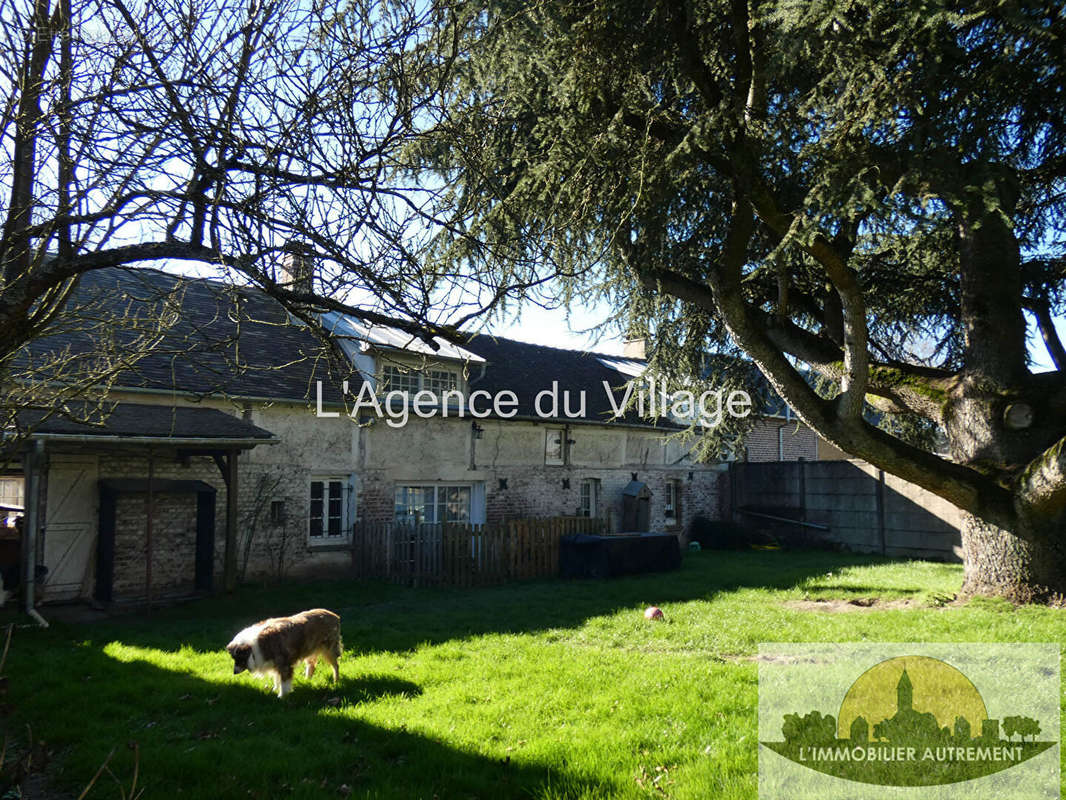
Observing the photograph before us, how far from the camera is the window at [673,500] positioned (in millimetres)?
22500

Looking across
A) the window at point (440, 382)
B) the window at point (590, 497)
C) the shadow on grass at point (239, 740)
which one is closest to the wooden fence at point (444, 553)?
the window at point (440, 382)

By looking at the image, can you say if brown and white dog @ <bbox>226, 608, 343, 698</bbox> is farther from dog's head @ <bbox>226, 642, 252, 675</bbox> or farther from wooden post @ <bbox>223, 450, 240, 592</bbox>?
wooden post @ <bbox>223, 450, 240, 592</bbox>

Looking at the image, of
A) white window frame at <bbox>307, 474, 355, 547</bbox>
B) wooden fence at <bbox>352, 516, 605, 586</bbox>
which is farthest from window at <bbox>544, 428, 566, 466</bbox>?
white window frame at <bbox>307, 474, 355, 547</bbox>

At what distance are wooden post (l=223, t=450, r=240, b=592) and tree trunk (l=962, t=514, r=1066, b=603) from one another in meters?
11.7

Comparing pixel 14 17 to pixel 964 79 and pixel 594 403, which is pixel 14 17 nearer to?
pixel 964 79

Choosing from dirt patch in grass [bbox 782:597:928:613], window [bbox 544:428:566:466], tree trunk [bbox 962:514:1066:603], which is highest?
window [bbox 544:428:566:466]

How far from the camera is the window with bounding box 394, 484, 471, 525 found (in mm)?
16422

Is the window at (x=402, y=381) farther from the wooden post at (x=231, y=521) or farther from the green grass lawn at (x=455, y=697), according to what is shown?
the green grass lawn at (x=455, y=697)

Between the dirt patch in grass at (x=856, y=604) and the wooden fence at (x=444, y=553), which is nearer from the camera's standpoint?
the dirt patch in grass at (x=856, y=604)

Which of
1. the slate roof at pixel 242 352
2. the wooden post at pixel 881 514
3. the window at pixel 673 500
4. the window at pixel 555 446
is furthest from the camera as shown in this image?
the window at pixel 673 500

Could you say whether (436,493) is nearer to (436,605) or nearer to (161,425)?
(436,605)

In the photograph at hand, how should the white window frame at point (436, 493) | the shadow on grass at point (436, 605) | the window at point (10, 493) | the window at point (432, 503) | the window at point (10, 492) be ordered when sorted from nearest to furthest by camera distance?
the shadow on grass at point (436, 605) < the window at point (10, 493) < the window at point (10, 492) < the white window frame at point (436, 493) < the window at point (432, 503)

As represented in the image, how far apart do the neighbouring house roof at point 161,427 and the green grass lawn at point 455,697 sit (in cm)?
271

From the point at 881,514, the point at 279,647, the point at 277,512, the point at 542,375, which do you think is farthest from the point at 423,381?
the point at 881,514
